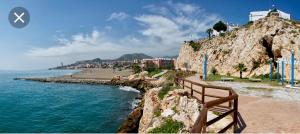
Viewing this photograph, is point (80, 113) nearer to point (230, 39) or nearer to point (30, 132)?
point (30, 132)

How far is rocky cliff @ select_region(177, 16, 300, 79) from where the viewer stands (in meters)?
45.4

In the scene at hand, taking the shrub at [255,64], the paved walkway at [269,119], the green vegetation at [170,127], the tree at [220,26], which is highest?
the tree at [220,26]

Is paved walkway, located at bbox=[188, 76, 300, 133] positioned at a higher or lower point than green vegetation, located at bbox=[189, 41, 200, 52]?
lower

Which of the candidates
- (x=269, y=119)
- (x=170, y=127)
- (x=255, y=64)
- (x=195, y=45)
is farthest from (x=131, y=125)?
(x=195, y=45)

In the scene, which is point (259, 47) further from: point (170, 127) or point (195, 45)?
point (170, 127)

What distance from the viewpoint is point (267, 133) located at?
7.89 meters

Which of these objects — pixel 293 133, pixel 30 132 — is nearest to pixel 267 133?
pixel 293 133

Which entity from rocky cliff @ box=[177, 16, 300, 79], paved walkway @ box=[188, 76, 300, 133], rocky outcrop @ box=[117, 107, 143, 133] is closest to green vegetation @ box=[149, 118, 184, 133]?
paved walkway @ box=[188, 76, 300, 133]

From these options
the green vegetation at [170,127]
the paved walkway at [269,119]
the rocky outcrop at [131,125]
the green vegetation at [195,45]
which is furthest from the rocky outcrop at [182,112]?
the green vegetation at [195,45]

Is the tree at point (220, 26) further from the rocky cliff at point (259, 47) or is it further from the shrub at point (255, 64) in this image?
the shrub at point (255, 64)

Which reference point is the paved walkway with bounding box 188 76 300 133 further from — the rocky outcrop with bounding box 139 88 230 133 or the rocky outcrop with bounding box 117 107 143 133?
the rocky outcrop with bounding box 117 107 143 133

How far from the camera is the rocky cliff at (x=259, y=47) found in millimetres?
45438

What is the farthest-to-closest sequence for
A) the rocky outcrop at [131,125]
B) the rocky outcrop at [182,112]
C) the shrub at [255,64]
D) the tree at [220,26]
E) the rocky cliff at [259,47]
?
the tree at [220,26] < the shrub at [255,64] < the rocky cliff at [259,47] < the rocky outcrop at [131,125] < the rocky outcrop at [182,112]

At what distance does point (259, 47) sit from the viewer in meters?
49.8
